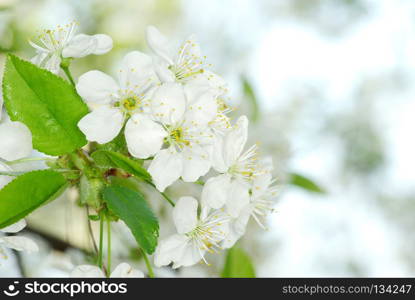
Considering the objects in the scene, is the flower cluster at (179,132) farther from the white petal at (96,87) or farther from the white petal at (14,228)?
the white petal at (14,228)

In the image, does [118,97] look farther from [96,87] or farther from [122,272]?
[122,272]

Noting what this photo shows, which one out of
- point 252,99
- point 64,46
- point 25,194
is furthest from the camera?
point 252,99

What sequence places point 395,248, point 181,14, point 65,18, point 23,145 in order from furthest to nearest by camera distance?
point 395,248 < point 181,14 < point 65,18 < point 23,145

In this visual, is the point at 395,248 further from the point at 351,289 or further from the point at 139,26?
the point at 351,289

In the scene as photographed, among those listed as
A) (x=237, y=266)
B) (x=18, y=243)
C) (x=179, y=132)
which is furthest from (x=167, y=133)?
(x=237, y=266)

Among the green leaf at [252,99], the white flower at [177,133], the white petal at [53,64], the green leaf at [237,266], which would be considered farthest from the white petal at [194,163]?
the green leaf at [252,99]

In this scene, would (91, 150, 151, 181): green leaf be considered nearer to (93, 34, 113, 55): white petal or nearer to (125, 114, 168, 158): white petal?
(125, 114, 168, 158): white petal

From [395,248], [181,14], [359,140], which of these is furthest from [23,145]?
[395,248]
